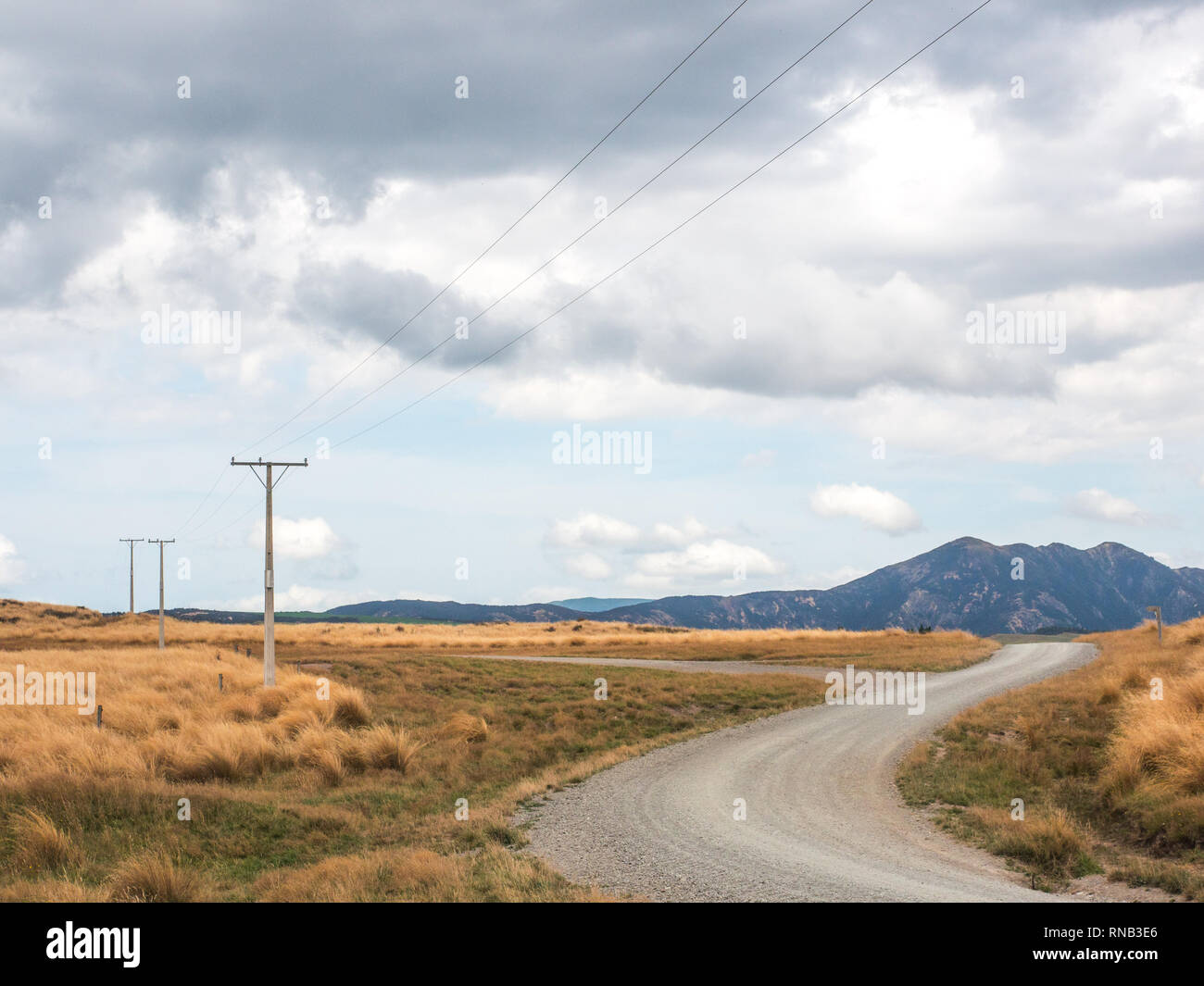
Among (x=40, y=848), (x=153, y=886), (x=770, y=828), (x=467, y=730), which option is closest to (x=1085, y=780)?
(x=770, y=828)

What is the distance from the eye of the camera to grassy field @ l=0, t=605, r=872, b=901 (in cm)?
1106

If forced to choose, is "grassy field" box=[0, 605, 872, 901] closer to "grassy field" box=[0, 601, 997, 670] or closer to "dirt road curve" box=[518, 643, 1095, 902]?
"dirt road curve" box=[518, 643, 1095, 902]

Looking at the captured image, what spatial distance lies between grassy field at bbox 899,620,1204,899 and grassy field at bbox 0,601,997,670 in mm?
20305

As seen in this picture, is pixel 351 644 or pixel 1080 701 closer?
pixel 1080 701

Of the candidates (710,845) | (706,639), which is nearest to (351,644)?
(706,639)

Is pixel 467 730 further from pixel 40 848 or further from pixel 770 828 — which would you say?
pixel 40 848

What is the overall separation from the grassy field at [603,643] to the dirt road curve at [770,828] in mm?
23014

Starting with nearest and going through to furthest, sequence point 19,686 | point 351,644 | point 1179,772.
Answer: point 1179,772 → point 19,686 → point 351,644

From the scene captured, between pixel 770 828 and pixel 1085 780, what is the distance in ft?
22.9
